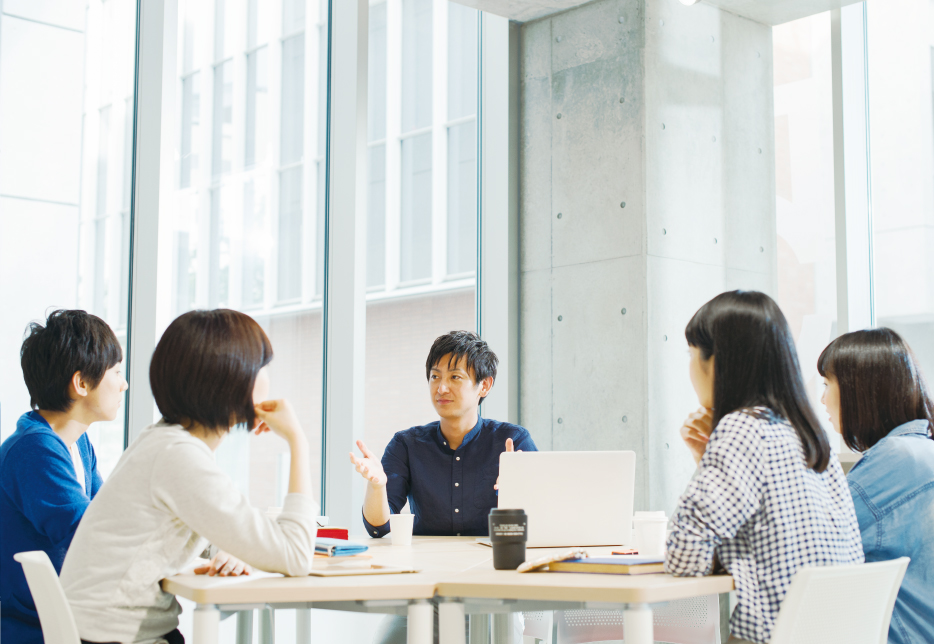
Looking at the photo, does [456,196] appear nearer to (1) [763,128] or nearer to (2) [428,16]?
(2) [428,16]

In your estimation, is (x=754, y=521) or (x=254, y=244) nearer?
(x=754, y=521)

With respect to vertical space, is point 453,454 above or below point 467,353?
below

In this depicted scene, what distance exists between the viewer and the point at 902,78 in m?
4.13

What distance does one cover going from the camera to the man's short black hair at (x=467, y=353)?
307 cm

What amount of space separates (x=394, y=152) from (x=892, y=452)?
10.2 feet

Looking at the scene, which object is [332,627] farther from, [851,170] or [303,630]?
[851,170]

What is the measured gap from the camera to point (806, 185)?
443cm

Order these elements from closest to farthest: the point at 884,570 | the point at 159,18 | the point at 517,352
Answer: the point at 884,570, the point at 159,18, the point at 517,352

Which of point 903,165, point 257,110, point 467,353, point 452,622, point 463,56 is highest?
point 463,56

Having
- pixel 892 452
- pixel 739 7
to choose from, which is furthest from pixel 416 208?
pixel 892 452

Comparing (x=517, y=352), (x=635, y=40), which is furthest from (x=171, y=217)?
(x=635, y=40)

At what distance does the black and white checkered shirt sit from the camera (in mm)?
1695

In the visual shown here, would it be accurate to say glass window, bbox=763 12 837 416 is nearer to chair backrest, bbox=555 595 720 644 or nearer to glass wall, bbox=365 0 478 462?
glass wall, bbox=365 0 478 462

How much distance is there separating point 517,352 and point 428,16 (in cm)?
178
